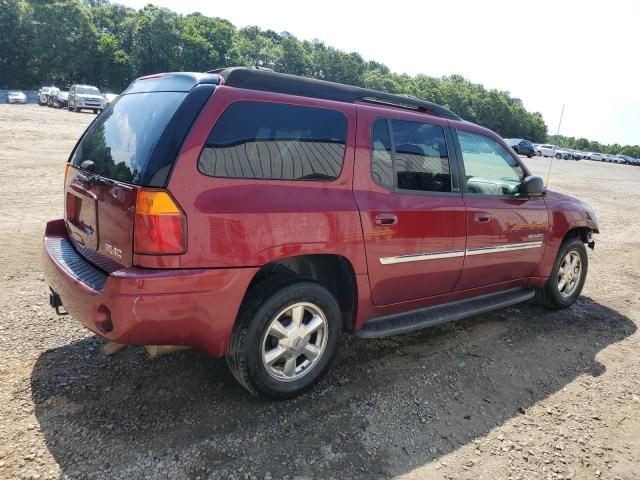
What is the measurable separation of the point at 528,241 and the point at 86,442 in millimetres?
3762

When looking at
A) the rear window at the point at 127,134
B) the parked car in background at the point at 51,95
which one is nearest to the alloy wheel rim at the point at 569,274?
the rear window at the point at 127,134

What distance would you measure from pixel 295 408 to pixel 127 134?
1971mm

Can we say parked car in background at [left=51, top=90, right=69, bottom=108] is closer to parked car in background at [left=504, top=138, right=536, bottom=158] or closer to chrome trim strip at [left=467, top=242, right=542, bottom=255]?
parked car in background at [left=504, top=138, right=536, bottom=158]

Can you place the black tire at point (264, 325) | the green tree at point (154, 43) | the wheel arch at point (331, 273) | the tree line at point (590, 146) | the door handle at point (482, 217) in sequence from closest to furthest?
1. the black tire at point (264, 325)
2. the wheel arch at point (331, 273)
3. the door handle at point (482, 217)
4. the green tree at point (154, 43)
5. the tree line at point (590, 146)

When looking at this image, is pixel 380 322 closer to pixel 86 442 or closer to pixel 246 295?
pixel 246 295

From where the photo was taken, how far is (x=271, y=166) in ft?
9.14

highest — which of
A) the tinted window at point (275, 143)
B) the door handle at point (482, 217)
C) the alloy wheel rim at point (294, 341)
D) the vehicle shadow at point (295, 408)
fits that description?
the tinted window at point (275, 143)

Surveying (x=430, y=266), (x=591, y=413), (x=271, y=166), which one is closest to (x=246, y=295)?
(x=271, y=166)

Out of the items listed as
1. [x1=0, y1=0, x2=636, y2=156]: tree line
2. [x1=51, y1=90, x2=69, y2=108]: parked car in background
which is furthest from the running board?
[x1=0, y1=0, x2=636, y2=156]: tree line

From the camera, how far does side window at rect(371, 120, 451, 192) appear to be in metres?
3.31

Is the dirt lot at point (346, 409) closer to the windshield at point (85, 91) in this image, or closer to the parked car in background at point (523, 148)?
the windshield at point (85, 91)

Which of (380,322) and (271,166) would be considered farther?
(380,322)

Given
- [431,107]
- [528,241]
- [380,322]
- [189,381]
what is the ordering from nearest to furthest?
1. [189,381]
2. [380,322]
3. [431,107]
4. [528,241]

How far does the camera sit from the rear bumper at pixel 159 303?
2445 mm
